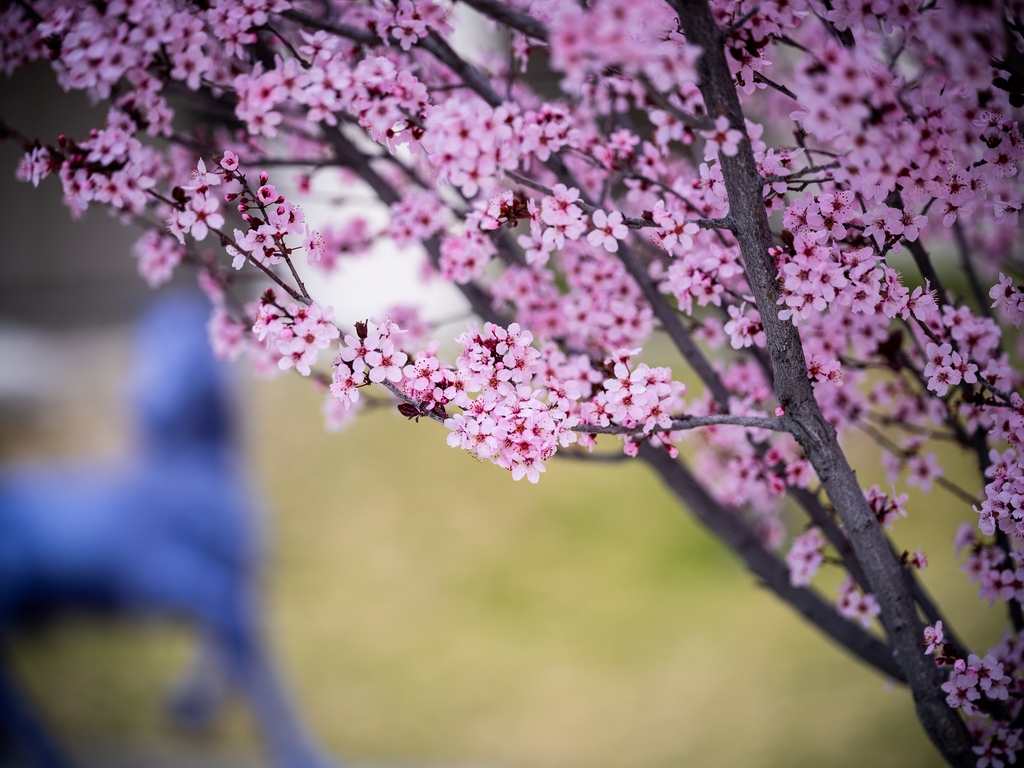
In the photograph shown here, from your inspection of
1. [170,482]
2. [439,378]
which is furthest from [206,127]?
[170,482]

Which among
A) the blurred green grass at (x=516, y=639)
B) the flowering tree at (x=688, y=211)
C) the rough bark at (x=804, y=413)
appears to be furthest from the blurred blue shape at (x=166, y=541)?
the rough bark at (x=804, y=413)

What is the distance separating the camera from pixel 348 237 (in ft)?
5.49

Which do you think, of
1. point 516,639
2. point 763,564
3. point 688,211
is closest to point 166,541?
point 516,639

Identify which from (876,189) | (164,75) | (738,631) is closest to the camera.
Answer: (876,189)

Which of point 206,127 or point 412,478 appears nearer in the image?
point 206,127

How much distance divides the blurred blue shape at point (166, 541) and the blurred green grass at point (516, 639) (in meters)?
0.44

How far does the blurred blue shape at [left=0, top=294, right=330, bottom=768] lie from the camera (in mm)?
2559

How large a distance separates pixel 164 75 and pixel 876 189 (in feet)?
3.17

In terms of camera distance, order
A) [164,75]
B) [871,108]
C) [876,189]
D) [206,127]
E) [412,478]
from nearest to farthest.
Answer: [871,108], [876,189], [164,75], [206,127], [412,478]

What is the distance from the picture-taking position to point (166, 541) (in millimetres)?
2676

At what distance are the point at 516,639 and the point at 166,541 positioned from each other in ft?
4.78

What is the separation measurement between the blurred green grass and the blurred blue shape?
1.45ft

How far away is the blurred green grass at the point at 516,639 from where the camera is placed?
2.79m

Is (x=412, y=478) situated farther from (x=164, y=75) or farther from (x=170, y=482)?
(x=164, y=75)
